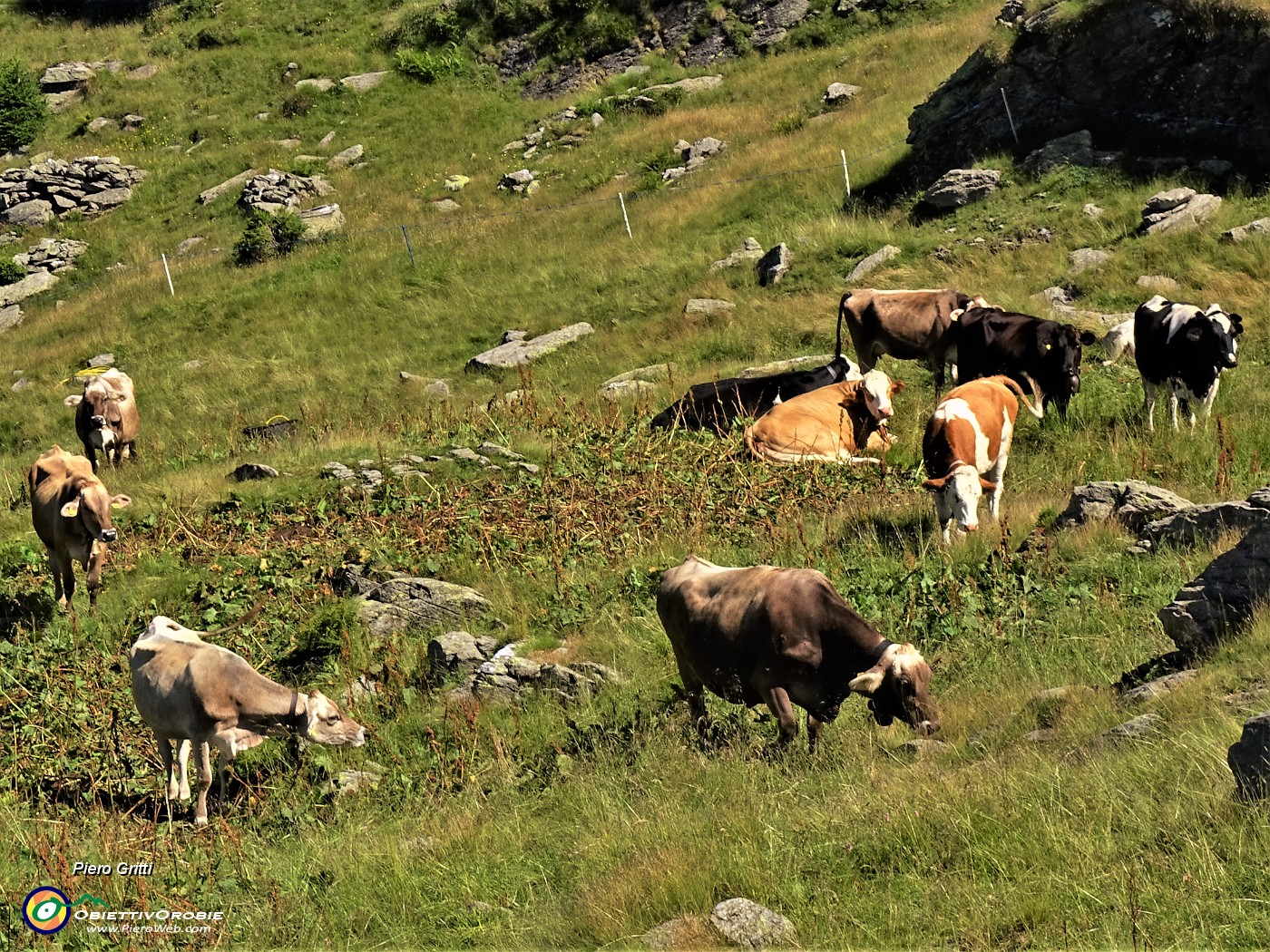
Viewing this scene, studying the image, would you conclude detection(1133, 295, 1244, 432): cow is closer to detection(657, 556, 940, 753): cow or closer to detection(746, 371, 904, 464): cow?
detection(746, 371, 904, 464): cow

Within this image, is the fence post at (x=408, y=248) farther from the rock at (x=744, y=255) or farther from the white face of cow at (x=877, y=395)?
the white face of cow at (x=877, y=395)

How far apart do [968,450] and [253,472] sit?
8.55 metres

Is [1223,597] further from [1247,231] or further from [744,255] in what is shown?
[744,255]

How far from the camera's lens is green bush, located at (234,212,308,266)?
33.1 meters

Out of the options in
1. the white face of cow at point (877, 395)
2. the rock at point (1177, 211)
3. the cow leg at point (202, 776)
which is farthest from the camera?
the rock at point (1177, 211)

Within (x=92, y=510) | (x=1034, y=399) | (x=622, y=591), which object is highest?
(x=92, y=510)

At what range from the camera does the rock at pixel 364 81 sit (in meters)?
44.4

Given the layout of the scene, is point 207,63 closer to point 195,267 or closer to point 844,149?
point 195,267

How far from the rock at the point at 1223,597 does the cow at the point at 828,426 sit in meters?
7.09

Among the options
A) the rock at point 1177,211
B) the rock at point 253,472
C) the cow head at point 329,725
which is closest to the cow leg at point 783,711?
the cow head at point 329,725

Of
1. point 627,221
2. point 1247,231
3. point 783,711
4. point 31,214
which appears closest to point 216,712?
point 783,711

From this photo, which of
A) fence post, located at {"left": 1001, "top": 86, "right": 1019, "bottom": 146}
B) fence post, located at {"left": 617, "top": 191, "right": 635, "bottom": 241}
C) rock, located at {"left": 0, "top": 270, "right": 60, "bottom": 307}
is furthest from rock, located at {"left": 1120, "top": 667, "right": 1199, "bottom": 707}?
rock, located at {"left": 0, "top": 270, "right": 60, "bottom": 307}

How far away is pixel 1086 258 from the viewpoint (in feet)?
67.1

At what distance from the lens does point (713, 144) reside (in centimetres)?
3372
